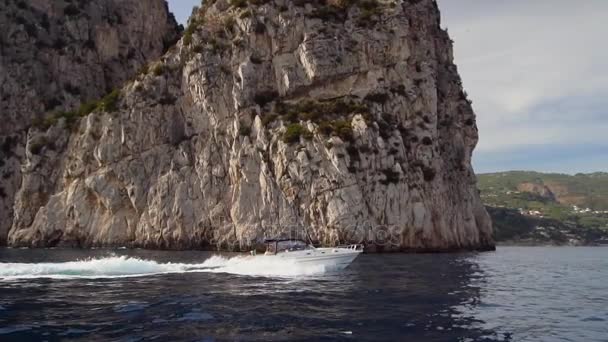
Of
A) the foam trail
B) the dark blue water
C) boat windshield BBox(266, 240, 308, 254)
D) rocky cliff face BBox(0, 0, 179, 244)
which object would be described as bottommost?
the dark blue water

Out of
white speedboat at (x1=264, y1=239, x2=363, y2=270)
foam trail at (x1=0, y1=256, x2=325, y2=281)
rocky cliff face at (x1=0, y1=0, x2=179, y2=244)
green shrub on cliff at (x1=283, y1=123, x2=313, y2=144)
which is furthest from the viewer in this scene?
rocky cliff face at (x1=0, y1=0, x2=179, y2=244)

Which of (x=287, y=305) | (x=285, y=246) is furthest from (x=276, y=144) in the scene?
(x=287, y=305)

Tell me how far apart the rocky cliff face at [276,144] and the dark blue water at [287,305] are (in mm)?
35640

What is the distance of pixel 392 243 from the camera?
69.8 meters

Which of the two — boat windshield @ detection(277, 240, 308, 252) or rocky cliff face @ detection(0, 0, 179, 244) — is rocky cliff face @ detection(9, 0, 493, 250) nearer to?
rocky cliff face @ detection(0, 0, 179, 244)

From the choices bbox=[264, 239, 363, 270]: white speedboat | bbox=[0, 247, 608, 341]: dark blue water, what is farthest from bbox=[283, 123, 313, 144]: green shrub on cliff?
bbox=[0, 247, 608, 341]: dark blue water

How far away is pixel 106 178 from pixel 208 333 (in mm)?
75162

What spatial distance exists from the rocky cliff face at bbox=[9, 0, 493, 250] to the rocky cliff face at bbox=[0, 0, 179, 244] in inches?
350

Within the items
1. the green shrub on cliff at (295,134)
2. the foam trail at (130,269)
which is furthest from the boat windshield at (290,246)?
the green shrub on cliff at (295,134)

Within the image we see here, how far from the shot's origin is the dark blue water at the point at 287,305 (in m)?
17.6

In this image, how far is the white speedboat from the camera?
39156 mm

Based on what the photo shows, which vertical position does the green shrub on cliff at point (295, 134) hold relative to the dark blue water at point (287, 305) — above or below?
above

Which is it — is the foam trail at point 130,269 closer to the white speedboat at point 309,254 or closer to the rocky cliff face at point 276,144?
the white speedboat at point 309,254

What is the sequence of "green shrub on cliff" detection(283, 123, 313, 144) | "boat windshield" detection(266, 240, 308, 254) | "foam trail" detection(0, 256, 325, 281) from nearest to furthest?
"foam trail" detection(0, 256, 325, 281) < "boat windshield" detection(266, 240, 308, 254) < "green shrub on cliff" detection(283, 123, 313, 144)
